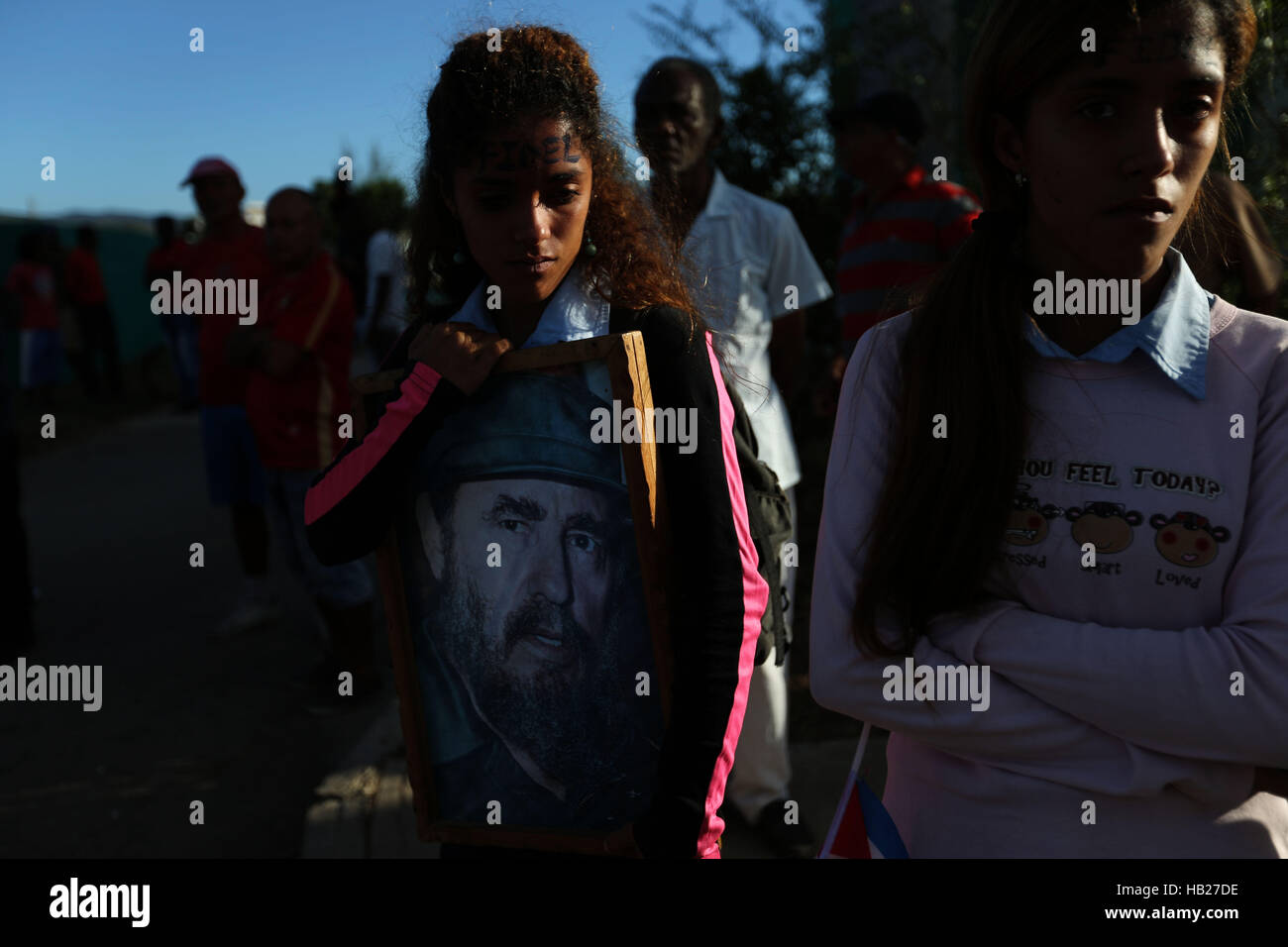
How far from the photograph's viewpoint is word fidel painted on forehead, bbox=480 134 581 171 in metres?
1.92

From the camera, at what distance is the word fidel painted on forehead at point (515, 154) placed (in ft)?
6.30

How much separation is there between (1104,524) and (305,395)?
4329 millimetres

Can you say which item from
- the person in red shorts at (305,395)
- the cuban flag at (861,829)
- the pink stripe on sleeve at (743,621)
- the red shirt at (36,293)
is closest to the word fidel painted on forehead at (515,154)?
the pink stripe on sleeve at (743,621)

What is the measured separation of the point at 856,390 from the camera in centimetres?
173

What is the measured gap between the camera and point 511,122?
193 cm

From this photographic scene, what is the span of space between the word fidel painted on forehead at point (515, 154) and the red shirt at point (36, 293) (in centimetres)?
1629

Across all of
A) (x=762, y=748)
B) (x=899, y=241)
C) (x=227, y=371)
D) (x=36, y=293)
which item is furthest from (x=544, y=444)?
(x=36, y=293)

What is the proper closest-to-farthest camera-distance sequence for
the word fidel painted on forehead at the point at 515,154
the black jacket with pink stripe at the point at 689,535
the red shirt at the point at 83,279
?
the black jacket with pink stripe at the point at 689,535 → the word fidel painted on forehead at the point at 515,154 → the red shirt at the point at 83,279

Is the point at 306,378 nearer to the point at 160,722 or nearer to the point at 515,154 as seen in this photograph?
the point at 160,722

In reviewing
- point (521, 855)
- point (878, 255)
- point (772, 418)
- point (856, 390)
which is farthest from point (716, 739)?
point (878, 255)

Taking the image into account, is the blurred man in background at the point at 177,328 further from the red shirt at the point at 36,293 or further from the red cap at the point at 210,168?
the red cap at the point at 210,168

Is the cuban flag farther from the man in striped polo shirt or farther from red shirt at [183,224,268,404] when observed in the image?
red shirt at [183,224,268,404]

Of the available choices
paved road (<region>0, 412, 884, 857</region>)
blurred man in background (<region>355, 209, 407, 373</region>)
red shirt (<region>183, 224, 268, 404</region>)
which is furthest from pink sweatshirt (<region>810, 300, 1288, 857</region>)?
blurred man in background (<region>355, 209, 407, 373</region>)

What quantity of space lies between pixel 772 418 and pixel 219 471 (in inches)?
137
